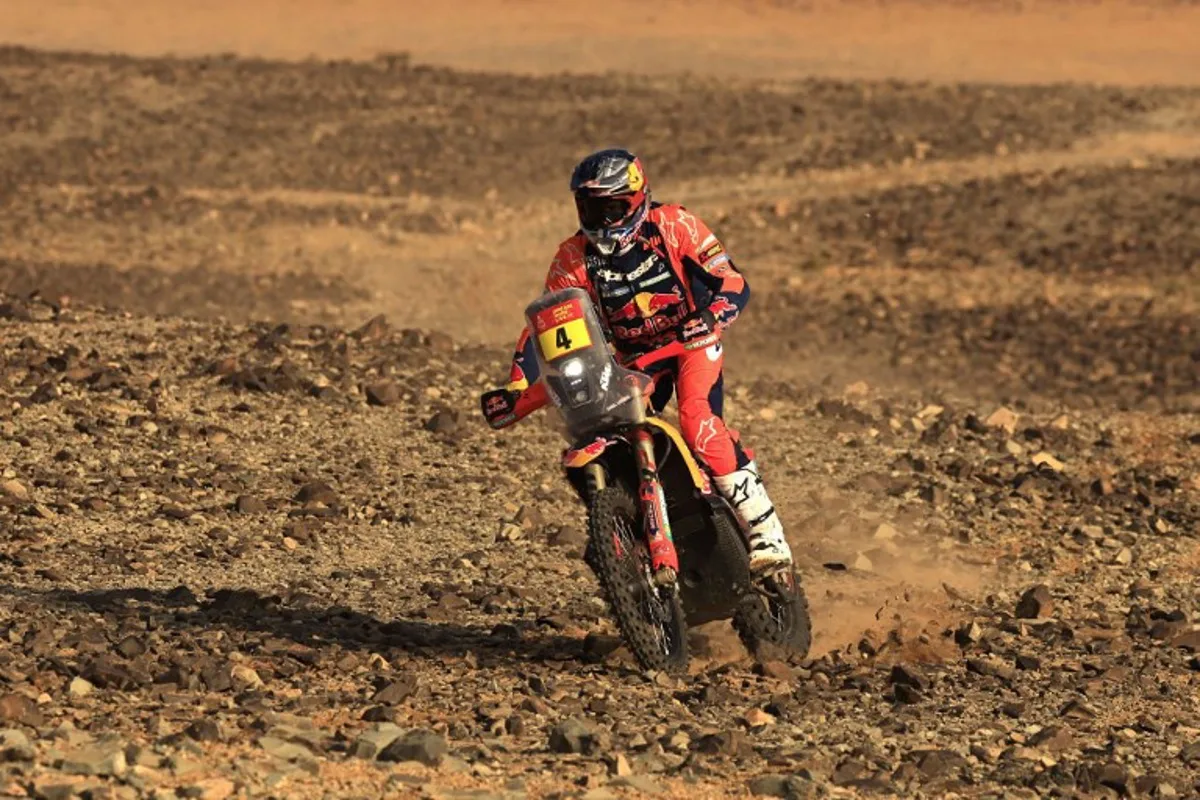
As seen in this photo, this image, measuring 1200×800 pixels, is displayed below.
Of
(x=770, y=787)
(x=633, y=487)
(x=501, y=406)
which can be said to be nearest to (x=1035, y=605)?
(x=633, y=487)

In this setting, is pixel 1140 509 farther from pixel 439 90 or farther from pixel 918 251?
pixel 439 90

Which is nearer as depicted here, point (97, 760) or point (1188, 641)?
point (97, 760)

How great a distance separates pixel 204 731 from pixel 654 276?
304 cm

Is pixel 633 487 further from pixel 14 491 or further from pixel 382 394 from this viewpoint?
pixel 382 394

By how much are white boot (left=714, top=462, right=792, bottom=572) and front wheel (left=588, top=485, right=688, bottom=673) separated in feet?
1.70

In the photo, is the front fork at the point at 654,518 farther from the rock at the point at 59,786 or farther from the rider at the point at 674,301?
the rock at the point at 59,786

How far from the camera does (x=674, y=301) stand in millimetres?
9703

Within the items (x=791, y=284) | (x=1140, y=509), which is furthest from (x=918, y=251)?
(x=1140, y=509)

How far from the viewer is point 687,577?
975cm

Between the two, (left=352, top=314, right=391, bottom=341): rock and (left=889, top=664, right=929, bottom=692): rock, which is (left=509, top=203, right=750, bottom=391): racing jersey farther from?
(left=352, top=314, right=391, bottom=341): rock

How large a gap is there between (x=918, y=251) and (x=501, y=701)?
61.2 feet

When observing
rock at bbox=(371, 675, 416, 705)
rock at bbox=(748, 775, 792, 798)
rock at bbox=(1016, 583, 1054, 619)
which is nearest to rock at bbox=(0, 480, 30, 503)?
rock at bbox=(371, 675, 416, 705)

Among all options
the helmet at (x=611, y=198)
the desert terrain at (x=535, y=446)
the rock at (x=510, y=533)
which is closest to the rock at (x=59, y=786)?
the desert terrain at (x=535, y=446)

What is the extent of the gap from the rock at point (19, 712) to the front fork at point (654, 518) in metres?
2.62
